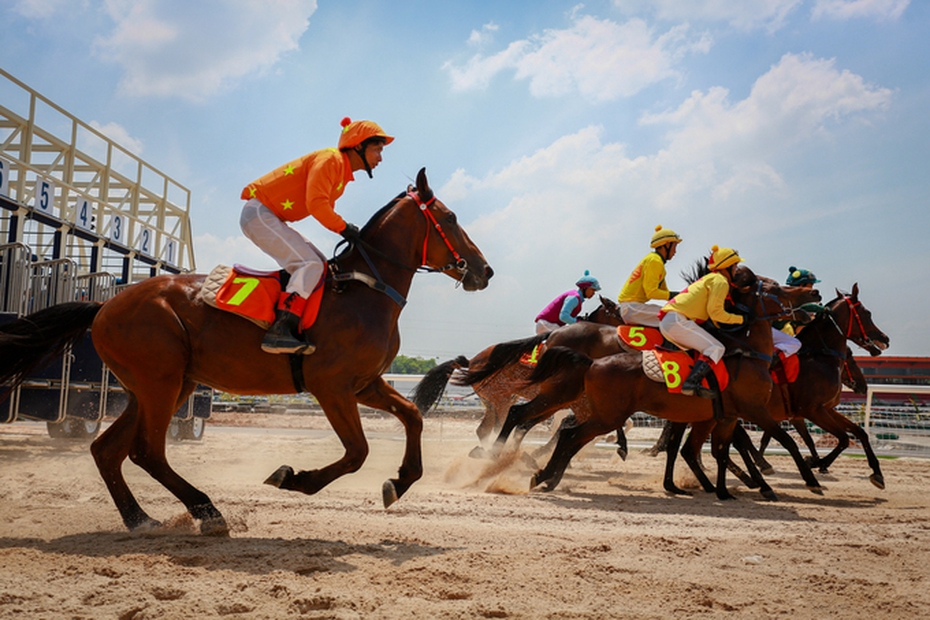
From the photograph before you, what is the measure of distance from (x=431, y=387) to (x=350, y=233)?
3874mm

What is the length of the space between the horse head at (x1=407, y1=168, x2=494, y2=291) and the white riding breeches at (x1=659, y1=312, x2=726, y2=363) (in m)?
3.21

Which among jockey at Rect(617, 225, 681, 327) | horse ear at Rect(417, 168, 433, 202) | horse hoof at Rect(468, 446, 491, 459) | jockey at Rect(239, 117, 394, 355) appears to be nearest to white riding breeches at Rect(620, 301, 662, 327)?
jockey at Rect(617, 225, 681, 327)

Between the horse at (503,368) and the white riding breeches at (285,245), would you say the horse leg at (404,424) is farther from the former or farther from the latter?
the horse at (503,368)

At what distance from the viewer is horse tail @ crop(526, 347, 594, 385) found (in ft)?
27.7

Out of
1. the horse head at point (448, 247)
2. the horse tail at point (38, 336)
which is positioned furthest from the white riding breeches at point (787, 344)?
the horse tail at point (38, 336)

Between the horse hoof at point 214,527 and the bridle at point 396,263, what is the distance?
1740 millimetres

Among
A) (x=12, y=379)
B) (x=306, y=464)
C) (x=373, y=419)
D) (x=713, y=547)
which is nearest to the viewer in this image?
(x=713, y=547)

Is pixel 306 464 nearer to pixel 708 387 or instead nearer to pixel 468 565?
pixel 708 387

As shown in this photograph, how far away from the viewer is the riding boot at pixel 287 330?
15.3ft

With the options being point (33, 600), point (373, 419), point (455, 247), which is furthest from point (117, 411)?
point (373, 419)

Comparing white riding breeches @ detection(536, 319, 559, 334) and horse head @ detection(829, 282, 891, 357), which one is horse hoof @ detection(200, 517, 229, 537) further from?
horse head @ detection(829, 282, 891, 357)

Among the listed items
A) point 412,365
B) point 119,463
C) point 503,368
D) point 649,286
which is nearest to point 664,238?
point 649,286

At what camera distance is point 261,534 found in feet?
15.6

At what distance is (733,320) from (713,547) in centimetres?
368
